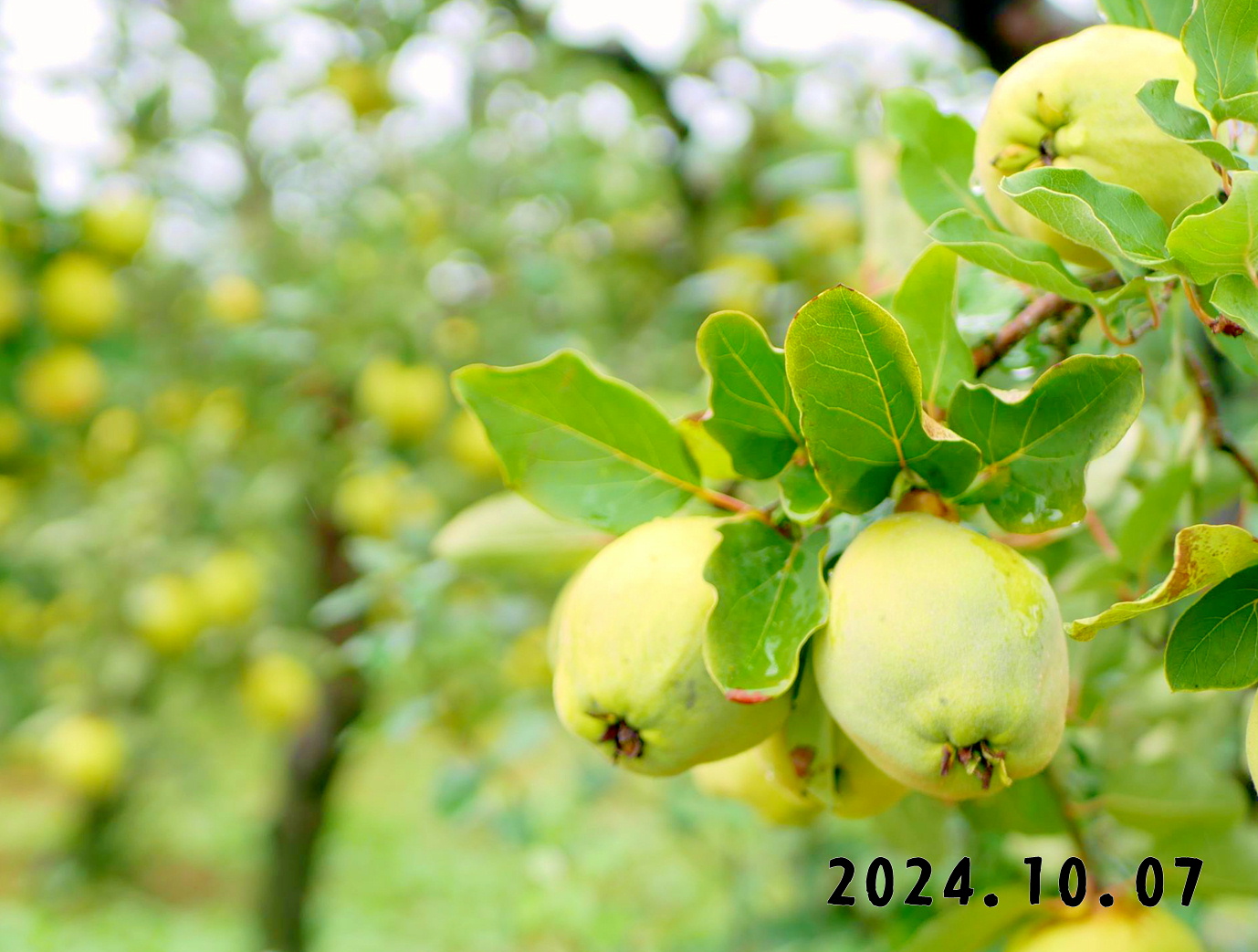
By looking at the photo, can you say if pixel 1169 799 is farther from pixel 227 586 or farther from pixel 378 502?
pixel 227 586

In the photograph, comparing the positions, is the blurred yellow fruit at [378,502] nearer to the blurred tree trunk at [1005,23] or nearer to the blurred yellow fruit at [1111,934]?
the blurred tree trunk at [1005,23]

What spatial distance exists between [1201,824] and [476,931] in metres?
3.67

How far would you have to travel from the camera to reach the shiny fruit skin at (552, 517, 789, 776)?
0.47 meters

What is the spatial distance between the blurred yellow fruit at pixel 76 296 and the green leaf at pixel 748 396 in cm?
161

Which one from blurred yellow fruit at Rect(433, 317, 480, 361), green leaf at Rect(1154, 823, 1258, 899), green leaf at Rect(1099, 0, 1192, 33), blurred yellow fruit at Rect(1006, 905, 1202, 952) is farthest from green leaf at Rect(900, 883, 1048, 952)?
blurred yellow fruit at Rect(433, 317, 480, 361)

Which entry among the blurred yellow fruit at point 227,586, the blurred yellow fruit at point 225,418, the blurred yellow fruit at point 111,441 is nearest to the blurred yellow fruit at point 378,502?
the blurred yellow fruit at point 225,418

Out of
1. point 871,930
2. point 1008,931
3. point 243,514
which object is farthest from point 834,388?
point 243,514

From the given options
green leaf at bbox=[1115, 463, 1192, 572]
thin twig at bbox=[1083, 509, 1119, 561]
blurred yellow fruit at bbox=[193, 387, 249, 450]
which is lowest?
blurred yellow fruit at bbox=[193, 387, 249, 450]

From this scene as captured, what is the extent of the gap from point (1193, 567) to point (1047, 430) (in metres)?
0.09

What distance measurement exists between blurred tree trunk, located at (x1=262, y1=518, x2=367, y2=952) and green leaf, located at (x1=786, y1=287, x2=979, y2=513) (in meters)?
2.09

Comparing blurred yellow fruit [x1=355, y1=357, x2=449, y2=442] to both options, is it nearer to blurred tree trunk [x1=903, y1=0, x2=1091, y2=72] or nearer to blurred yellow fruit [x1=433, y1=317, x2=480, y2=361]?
blurred yellow fruit [x1=433, y1=317, x2=480, y2=361]

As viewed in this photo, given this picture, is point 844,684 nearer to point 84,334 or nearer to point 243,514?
point 84,334

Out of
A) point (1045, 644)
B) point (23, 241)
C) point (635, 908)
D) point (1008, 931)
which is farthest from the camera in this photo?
point (635, 908)

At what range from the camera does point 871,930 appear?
1417 mm
